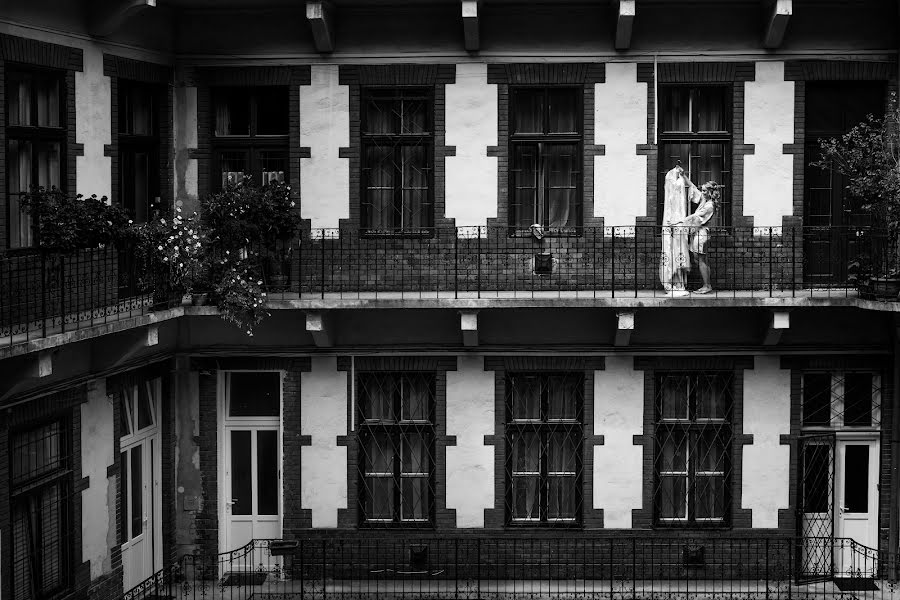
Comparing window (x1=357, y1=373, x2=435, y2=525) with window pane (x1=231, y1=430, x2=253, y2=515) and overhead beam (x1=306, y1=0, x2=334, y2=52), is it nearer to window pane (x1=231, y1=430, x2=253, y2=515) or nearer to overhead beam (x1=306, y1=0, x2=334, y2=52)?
window pane (x1=231, y1=430, x2=253, y2=515)

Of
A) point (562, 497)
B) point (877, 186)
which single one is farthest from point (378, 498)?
point (877, 186)

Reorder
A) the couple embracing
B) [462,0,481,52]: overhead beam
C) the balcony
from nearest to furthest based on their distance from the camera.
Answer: [462,0,481,52]: overhead beam < the couple embracing < the balcony

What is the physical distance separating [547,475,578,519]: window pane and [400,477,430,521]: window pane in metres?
1.67

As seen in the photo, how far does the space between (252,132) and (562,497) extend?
21.3ft

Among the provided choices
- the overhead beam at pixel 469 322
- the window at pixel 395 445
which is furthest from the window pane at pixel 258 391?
the overhead beam at pixel 469 322

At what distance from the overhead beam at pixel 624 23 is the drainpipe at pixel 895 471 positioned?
502 cm

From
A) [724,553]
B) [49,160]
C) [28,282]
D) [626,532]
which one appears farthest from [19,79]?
[724,553]

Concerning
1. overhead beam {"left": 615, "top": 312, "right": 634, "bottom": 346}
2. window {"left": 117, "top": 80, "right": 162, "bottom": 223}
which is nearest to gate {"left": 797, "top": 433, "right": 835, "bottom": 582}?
overhead beam {"left": 615, "top": 312, "right": 634, "bottom": 346}

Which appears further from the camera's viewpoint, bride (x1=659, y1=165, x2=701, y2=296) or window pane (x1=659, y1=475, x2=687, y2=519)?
window pane (x1=659, y1=475, x2=687, y2=519)

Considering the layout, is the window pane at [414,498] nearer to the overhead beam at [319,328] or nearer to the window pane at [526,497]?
the window pane at [526,497]

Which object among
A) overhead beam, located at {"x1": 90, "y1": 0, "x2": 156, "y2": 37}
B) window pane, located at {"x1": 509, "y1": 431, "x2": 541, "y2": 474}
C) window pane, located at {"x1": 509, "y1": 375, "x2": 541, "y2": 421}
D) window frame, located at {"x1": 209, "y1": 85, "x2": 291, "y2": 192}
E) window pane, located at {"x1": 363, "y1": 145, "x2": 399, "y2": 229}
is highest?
overhead beam, located at {"x1": 90, "y1": 0, "x2": 156, "y2": 37}

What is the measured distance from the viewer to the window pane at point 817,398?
1733 cm

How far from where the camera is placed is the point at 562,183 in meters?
17.3

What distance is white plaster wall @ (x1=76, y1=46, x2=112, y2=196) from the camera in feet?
48.9
